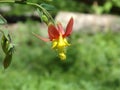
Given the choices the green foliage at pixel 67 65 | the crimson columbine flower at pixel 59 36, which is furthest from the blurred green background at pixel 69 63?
the crimson columbine flower at pixel 59 36

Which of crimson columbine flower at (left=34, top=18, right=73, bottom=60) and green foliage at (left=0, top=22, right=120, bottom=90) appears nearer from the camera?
crimson columbine flower at (left=34, top=18, right=73, bottom=60)

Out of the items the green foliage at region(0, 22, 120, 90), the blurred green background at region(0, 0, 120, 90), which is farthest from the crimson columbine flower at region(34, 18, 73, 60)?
the green foliage at region(0, 22, 120, 90)

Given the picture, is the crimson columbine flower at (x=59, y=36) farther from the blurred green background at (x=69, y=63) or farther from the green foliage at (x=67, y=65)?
the green foliage at (x=67, y=65)

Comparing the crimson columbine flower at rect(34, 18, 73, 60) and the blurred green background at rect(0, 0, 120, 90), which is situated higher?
the crimson columbine flower at rect(34, 18, 73, 60)

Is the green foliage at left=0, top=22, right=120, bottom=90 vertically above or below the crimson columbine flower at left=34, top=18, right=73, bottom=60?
below

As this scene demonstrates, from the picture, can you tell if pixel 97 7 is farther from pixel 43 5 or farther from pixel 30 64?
pixel 43 5

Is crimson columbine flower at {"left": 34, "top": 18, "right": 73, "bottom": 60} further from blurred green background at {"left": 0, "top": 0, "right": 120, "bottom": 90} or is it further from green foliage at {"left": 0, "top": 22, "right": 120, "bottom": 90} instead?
green foliage at {"left": 0, "top": 22, "right": 120, "bottom": 90}
